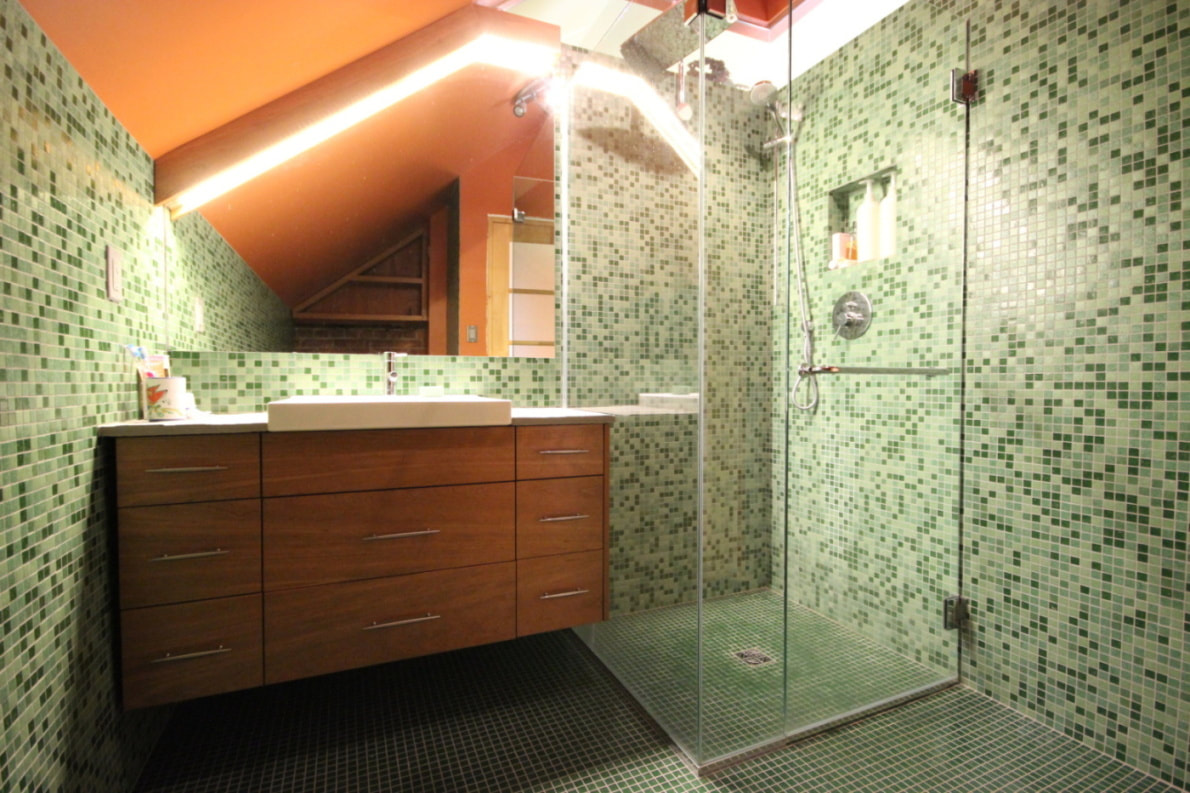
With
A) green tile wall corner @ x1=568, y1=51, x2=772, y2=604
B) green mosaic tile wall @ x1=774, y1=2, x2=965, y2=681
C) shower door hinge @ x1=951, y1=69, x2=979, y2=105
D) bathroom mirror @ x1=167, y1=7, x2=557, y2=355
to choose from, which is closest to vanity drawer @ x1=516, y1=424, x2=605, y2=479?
green tile wall corner @ x1=568, y1=51, x2=772, y2=604

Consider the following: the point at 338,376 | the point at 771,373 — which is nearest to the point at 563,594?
the point at 771,373

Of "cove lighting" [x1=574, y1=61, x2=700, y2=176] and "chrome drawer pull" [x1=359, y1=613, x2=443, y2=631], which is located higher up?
"cove lighting" [x1=574, y1=61, x2=700, y2=176]

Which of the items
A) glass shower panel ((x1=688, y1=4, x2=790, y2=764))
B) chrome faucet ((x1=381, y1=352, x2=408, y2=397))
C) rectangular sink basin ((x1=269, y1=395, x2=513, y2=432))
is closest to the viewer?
rectangular sink basin ((x1=269, y1=395, x2=513, y2=432))

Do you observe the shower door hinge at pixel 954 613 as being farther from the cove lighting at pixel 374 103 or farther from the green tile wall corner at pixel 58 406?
the cove lighting at pixel 374 103

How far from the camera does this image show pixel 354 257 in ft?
6.76

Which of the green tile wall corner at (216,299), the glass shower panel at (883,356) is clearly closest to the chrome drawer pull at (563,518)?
the glass shower panel at (883,356)

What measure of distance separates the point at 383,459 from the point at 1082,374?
1997mm

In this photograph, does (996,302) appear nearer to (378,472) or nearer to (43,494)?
(378,472)

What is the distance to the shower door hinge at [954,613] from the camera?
1.92 meters

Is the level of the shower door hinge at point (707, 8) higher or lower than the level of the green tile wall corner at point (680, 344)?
higher

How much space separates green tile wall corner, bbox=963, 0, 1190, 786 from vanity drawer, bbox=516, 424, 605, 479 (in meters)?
1.27

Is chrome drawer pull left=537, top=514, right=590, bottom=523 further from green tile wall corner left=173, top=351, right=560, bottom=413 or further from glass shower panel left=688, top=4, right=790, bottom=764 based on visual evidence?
green tile wall corner left=173, top=351, right=560, bottom=413

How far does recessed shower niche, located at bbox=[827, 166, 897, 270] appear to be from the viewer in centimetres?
211

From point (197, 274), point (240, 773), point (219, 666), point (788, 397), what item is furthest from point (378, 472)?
point (788, 397)
